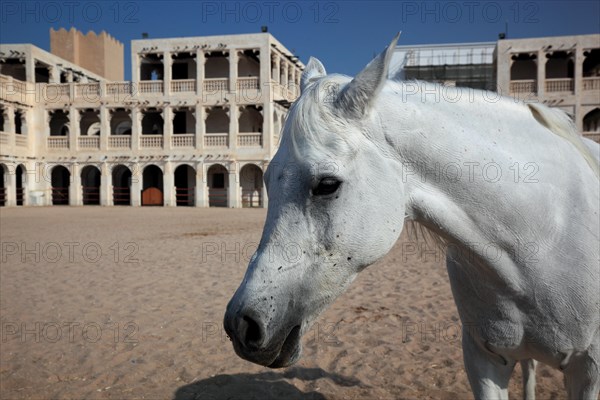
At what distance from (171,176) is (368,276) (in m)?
25.0

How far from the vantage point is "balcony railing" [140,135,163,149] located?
3085 cm

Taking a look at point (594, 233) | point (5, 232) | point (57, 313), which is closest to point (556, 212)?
point (594, 233)

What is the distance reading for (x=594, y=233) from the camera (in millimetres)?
1616

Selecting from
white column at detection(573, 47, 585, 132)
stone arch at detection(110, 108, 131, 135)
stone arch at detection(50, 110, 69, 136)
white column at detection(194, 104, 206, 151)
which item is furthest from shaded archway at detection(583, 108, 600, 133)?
stone arch at detection(50, 110, 69, 136)

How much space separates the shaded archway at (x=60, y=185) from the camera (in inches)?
1296

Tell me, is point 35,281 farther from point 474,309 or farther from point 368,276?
point 474,309

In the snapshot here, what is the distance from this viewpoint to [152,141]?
3098 cm

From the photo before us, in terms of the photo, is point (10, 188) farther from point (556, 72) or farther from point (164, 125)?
point (556, 72)

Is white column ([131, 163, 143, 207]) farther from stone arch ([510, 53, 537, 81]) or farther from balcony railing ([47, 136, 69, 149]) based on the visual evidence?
stone arch ([510, 53, 537, 81])

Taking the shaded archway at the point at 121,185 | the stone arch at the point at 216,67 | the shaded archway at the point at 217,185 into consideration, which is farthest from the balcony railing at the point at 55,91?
the shaded archway at the point at 217,185

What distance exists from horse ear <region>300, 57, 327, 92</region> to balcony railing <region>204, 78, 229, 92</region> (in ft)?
98.3

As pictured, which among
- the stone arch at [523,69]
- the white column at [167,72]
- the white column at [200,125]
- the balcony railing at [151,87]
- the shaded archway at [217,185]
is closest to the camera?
the white column at [200,125]

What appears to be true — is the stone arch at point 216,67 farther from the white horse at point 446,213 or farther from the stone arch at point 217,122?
the white horse at point 446,213

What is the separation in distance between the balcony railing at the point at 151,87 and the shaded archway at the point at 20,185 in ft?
35.7
